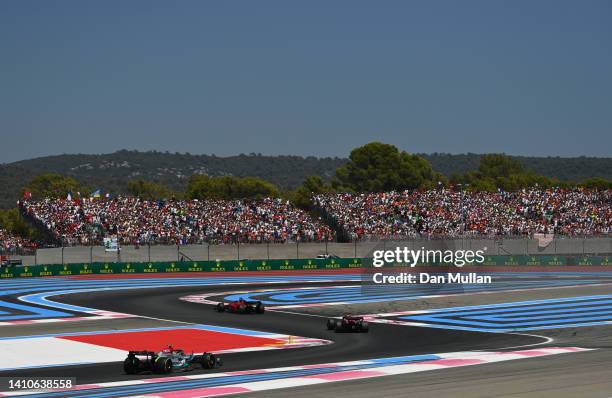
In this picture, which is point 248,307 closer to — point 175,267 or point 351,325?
point 351,325

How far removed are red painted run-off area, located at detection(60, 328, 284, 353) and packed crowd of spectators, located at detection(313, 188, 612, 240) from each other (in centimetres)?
4172

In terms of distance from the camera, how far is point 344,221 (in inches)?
2805

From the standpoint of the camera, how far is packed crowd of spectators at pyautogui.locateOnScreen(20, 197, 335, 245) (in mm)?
62938

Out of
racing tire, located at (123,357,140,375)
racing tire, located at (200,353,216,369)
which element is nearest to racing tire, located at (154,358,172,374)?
racing tire, located at (123,357,140,375)

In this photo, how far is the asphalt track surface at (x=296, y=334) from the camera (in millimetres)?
19656

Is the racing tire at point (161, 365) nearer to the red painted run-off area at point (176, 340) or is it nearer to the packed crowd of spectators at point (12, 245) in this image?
the red painted run-off area at point (176, 340)

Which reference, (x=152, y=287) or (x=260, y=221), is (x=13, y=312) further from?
(x=260, y=221)

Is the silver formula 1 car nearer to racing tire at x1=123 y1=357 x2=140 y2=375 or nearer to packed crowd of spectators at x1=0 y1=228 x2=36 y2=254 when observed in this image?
racing tire at x1=123 y1=357 x2=140 y2=375

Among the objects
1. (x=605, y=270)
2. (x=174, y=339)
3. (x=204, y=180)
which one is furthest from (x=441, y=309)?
(x=204, y=180)

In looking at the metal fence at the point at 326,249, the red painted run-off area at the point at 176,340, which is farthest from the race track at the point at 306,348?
the metal fence at the point at 326,249

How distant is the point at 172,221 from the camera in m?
67.1

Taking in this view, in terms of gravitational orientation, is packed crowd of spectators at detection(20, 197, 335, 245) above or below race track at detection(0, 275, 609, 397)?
above

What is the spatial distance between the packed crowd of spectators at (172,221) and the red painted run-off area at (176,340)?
111 feet

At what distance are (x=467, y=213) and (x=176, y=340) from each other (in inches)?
1965
